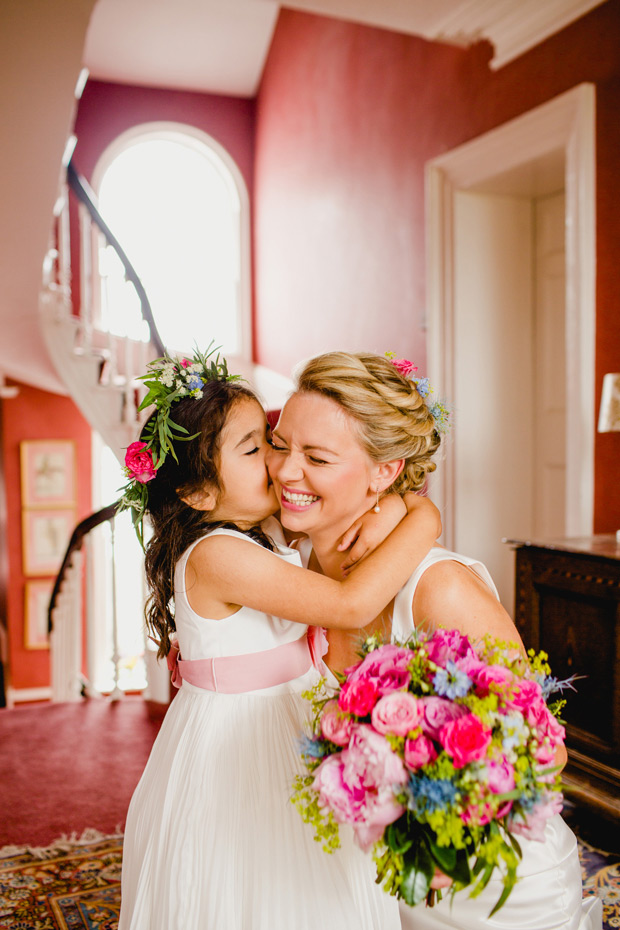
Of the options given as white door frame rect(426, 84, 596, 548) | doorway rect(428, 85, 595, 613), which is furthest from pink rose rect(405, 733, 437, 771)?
doorway rect(428, 85, 595, 613)

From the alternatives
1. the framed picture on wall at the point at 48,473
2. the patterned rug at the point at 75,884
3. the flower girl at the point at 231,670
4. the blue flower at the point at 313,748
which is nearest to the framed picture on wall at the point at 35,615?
the framed picture on wall at the point at 48,473

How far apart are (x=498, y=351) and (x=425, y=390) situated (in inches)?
120

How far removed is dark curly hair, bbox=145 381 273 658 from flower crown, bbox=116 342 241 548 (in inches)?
0.7

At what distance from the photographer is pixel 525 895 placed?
1.52 meters

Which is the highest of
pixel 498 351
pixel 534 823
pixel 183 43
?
pixel 183 43

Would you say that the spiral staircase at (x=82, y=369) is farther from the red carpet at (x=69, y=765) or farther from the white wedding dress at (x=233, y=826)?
the white wedding dress at (x=233, y=826)

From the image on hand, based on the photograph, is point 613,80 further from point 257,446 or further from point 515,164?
point 257,446

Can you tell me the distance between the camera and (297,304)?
7.46m

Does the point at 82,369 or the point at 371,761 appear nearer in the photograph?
the point at 371,761

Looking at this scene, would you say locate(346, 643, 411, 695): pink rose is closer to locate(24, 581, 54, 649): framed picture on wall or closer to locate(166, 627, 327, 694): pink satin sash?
locate(166, 627, 327, 694): pink satin sash

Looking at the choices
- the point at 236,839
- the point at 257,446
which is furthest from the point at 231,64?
the point at 236,839

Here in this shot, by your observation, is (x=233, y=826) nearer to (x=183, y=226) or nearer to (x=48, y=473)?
(x=48, y=473)

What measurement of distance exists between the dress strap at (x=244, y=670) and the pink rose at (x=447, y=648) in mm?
487

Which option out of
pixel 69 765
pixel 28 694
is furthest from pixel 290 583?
pixel 28 694
